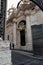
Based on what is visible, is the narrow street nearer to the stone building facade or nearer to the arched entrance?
the stone building facade

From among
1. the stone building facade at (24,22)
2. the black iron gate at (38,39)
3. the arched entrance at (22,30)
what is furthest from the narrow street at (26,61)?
the arched entrance at (22,30)

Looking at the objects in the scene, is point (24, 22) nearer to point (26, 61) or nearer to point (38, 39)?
point (38, 39)

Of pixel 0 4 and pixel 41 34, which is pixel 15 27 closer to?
pixel 41 34

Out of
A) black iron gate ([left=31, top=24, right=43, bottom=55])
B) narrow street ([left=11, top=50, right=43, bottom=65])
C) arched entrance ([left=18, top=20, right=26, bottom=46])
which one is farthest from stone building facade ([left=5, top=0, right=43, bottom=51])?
narrow street ([left=11, top=50, right=43, bottom=65])

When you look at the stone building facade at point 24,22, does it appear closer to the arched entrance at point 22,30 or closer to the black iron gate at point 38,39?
the arched entrance at point 22,30

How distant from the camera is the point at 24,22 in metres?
29.5

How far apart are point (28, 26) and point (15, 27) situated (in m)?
5.51

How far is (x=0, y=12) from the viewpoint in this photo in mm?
51250

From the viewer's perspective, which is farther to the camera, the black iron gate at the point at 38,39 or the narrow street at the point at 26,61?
the black iron gate at the point at 38,39

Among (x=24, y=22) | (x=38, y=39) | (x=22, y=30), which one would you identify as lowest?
(x=38, y=39)

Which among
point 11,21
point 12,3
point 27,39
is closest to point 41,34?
point 27,39

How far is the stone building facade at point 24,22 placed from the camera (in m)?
24.1

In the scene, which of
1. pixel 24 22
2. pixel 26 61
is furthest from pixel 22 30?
pixel 26 61

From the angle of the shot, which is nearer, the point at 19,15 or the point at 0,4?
the point at 19,15
